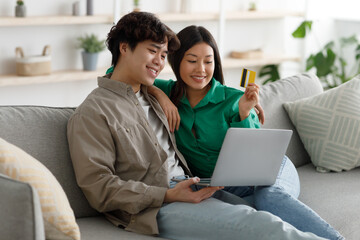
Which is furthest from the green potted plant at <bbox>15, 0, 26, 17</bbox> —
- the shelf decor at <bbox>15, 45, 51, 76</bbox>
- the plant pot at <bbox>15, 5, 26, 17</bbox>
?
the shelf decor at <bbox>15, 45, 51, 76</bbox>

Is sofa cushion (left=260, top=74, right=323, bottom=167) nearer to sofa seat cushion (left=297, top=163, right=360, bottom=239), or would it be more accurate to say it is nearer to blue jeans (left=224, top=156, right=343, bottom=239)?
sofa seat cushion (left=297, top=163, right=360, bottom=239)

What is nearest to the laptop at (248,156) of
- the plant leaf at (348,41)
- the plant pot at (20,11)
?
the plant pot at (20,11)

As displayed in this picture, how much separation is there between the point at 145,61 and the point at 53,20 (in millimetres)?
2106

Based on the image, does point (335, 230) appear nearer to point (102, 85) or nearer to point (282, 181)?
point (282, 181)

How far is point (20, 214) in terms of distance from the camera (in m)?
1.43

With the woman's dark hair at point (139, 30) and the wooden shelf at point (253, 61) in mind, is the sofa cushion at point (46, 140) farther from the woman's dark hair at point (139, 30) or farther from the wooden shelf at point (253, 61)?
the wooden shelf at point (253, 61)

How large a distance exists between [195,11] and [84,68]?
1250 millimetres

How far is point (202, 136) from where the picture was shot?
2.26 m

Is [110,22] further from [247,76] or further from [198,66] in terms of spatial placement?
[247,76]

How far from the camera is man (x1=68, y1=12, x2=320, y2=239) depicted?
183 centimetres

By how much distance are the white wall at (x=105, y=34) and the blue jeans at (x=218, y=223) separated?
2574mm

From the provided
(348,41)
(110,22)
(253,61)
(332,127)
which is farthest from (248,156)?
(348,41)

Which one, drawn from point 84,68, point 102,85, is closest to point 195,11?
point 84,68

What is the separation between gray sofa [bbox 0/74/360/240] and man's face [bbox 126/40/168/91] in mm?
274
